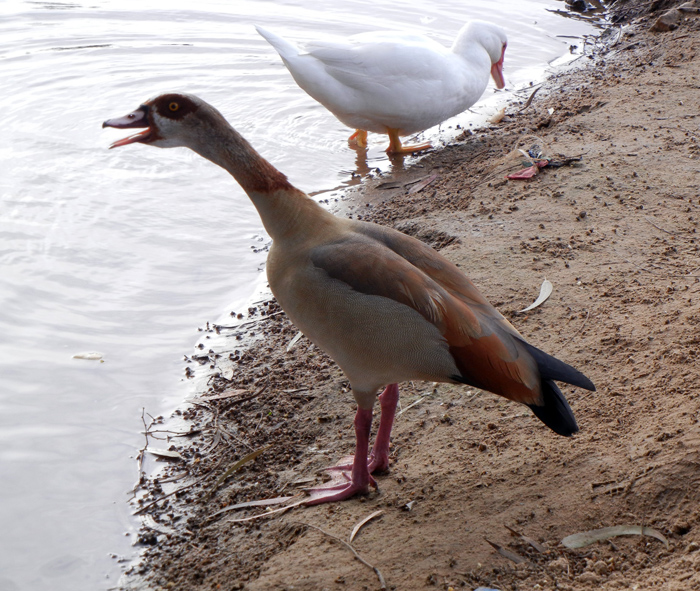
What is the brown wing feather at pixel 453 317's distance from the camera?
2.84 meters

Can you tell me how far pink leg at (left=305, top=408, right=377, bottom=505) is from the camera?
3.07 m

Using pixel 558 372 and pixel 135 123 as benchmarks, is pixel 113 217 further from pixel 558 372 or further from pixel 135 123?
pixel 558 372

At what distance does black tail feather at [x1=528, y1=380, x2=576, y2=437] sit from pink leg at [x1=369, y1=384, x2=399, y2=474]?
677 mm

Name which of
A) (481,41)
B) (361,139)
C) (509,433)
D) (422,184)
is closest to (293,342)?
(509,433)

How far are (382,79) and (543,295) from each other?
10.6ft

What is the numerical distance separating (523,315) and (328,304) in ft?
4.89

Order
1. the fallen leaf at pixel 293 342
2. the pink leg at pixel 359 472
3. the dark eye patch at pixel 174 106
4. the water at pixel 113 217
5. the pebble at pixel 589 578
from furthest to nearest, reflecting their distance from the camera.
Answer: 1. the fallen leaf at pixel 293 342
2. the water at pixel 113 217
3. the dark eye patch at pixel 174 106
4. the pink leg at pixel 359 472
5. the pebble at pixel 589 578

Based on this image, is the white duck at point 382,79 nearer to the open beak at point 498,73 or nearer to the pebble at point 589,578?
the open beak at point 498,73

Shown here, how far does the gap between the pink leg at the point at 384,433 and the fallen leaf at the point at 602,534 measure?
92 centimetres

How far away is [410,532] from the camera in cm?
281

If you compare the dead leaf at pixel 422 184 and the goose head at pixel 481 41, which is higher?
the goose head at pixel 481 41

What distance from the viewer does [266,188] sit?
3.17 metres

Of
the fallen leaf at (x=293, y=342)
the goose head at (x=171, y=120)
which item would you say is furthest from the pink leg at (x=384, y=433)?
the goose head at (x=171, y=120)

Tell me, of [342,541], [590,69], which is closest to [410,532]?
[342,541]
